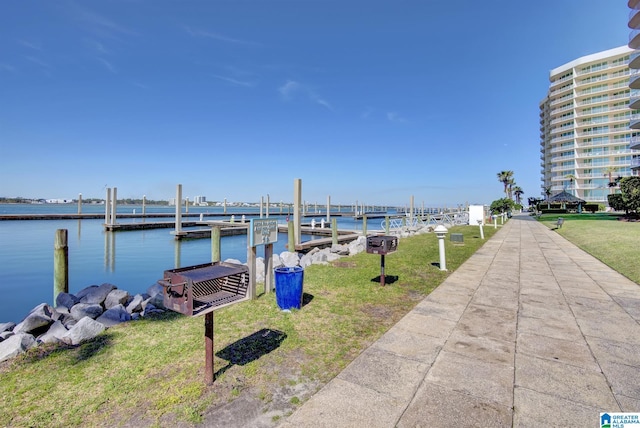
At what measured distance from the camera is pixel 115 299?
6.38 metres

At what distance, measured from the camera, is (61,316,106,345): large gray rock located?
395cm

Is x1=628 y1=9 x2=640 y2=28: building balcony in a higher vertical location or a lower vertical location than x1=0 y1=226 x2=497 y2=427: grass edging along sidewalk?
higher

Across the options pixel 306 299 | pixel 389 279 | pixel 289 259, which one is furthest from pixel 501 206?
pixel 306 299

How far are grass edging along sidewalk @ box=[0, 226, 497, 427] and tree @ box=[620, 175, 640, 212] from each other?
26.7m

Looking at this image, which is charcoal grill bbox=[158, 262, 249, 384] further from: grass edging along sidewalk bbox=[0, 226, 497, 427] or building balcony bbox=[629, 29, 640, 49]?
building balcony bbox=[629, 29, 640, 49]

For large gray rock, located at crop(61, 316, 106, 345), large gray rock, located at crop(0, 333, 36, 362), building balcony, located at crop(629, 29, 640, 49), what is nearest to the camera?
large gray rock, located at crop(0, 333, 36, 362)

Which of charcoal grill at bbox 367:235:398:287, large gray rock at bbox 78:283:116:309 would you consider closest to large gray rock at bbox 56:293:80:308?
large gray rock at bbox 78:283:116:309

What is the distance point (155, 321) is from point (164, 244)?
60.2 ft

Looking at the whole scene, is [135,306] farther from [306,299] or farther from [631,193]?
[631,193]

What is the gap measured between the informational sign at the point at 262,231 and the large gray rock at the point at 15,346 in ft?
10.4

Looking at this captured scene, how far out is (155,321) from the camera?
4797 mm

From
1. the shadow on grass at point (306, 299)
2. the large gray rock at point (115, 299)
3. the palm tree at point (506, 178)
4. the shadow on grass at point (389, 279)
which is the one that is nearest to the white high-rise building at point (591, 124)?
the palm tree at point (506, 178)

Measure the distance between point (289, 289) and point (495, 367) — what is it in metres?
3.08

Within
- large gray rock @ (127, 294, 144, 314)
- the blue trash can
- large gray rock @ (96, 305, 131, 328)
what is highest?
the blue trash can
